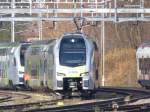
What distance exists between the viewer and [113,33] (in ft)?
255

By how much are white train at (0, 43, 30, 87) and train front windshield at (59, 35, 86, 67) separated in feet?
41.7

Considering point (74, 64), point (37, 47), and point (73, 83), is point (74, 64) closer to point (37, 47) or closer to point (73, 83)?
point (73, 83)

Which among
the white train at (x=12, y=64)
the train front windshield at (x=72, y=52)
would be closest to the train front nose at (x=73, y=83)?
the train front windshield at (x=72, y=52)

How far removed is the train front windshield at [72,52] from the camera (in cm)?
3472

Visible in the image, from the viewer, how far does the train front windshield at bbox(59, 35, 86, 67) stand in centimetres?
3472

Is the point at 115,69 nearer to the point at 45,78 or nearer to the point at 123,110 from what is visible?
the point at 45,78

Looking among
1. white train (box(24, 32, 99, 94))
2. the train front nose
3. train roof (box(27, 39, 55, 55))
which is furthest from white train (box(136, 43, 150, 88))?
the train front nose

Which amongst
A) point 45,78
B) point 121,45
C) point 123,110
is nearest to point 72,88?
point 45,78

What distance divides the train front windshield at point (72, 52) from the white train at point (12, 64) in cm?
1272

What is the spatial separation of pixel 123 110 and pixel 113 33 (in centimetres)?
5384

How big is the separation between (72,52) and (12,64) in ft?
46.9

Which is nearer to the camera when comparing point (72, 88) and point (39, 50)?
point (72, 88)

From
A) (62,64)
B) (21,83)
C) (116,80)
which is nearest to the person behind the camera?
(62,64)

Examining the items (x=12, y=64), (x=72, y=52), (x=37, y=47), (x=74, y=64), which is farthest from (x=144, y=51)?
(x=74, y=64)
